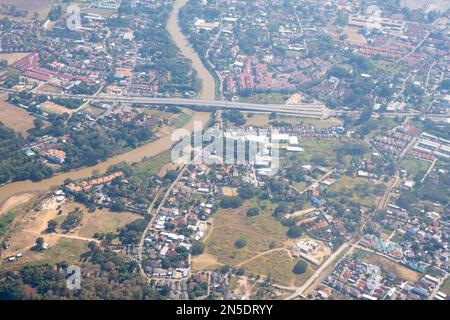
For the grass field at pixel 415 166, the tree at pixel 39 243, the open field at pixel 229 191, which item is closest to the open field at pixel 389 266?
the open field at pixel 229 191

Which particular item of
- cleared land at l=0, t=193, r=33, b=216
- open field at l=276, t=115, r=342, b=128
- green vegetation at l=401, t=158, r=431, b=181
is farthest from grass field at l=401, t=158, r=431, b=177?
cleared land at l=0, t=193, r=33, b=216

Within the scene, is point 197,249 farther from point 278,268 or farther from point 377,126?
point 377,126

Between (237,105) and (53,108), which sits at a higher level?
(53,108)

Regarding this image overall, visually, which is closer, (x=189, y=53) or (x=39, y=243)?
(x=39, y=243)

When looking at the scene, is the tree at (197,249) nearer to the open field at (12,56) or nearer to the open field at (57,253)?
the open field at (57,253)

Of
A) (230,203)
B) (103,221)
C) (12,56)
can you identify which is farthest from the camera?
(12,56)

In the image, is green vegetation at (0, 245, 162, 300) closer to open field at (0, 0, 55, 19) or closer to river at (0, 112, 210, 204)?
river at (0, 112, 210, 204)

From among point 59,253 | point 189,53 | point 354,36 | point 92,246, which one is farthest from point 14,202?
point 354,36
